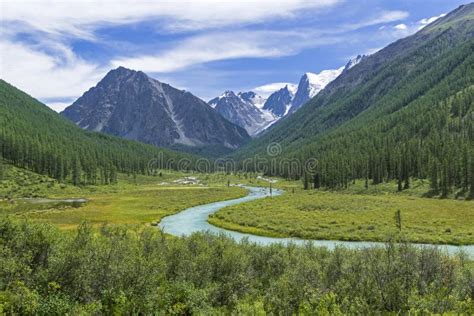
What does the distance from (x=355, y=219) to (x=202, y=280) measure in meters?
65.9

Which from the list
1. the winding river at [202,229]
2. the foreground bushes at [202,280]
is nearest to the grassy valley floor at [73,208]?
the winding river at [202,229]

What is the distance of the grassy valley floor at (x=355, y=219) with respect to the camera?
76.5 m

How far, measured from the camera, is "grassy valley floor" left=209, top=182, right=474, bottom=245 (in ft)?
251

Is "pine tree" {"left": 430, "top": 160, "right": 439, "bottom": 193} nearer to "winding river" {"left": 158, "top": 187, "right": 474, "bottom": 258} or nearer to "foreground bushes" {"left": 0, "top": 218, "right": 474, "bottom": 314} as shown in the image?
"winding river" {"left": 158, "top": 187, "right": 474, "bottom": 258}

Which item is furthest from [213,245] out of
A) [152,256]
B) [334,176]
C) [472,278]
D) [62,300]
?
[334,176]

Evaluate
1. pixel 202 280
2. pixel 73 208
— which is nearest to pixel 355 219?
pixel 202 280

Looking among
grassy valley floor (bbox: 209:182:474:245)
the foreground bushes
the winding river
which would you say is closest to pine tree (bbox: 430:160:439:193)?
grassy valley floor (bbox: 209:182:474:245)

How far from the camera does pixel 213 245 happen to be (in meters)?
42.0

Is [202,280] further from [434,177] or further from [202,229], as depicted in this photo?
[434,177]

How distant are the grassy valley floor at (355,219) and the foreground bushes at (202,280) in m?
28.3

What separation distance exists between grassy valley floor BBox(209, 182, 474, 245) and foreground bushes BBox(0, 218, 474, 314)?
28309 mm

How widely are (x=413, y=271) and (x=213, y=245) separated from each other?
19.5 metres

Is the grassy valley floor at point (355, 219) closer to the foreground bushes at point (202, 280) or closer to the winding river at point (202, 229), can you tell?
the winding river at point (202, 229)

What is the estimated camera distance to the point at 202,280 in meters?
35.8
